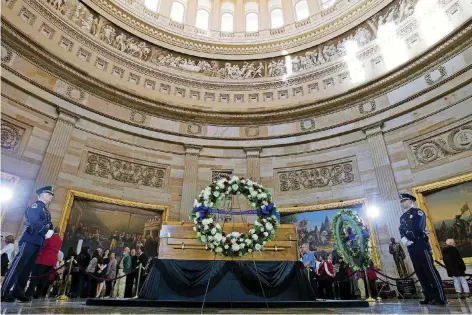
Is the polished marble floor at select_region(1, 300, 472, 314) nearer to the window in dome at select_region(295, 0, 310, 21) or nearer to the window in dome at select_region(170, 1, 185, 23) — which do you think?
the window in dome at select_region(170, 1, 185, 23)

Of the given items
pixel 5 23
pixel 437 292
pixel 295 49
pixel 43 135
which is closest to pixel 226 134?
pixel 295 49

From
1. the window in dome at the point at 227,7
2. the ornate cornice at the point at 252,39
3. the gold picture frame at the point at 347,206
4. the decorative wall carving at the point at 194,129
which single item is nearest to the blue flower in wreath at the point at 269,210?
the gold picture frame at the point at 347,206

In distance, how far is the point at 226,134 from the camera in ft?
51.4

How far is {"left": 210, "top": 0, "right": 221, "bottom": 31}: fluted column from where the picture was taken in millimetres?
19359

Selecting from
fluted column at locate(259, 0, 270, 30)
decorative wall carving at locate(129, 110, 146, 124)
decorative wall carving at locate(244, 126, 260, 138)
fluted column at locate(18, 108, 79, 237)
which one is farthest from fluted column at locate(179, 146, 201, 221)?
fluted column at locate(259, 0, 270, 30)

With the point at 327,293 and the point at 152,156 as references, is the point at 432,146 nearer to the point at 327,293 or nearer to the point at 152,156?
the point at 327,293

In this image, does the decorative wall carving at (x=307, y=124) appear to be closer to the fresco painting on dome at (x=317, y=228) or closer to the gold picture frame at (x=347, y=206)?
the gold picture frame at (x=347, y=206)

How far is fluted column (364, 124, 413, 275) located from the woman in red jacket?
2.75m

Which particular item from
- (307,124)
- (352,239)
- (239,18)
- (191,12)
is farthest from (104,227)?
(239,18)

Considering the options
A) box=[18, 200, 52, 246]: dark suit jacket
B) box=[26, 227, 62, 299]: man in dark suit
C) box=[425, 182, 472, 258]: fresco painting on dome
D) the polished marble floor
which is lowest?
the polished marble floor

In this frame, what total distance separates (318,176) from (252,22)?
12072 mm

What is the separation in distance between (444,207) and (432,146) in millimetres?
2424

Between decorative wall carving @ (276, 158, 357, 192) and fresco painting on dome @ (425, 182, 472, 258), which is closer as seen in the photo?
fresco painting on dome @ (425, 182, 472, 258)

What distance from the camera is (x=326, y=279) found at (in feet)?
31.4
